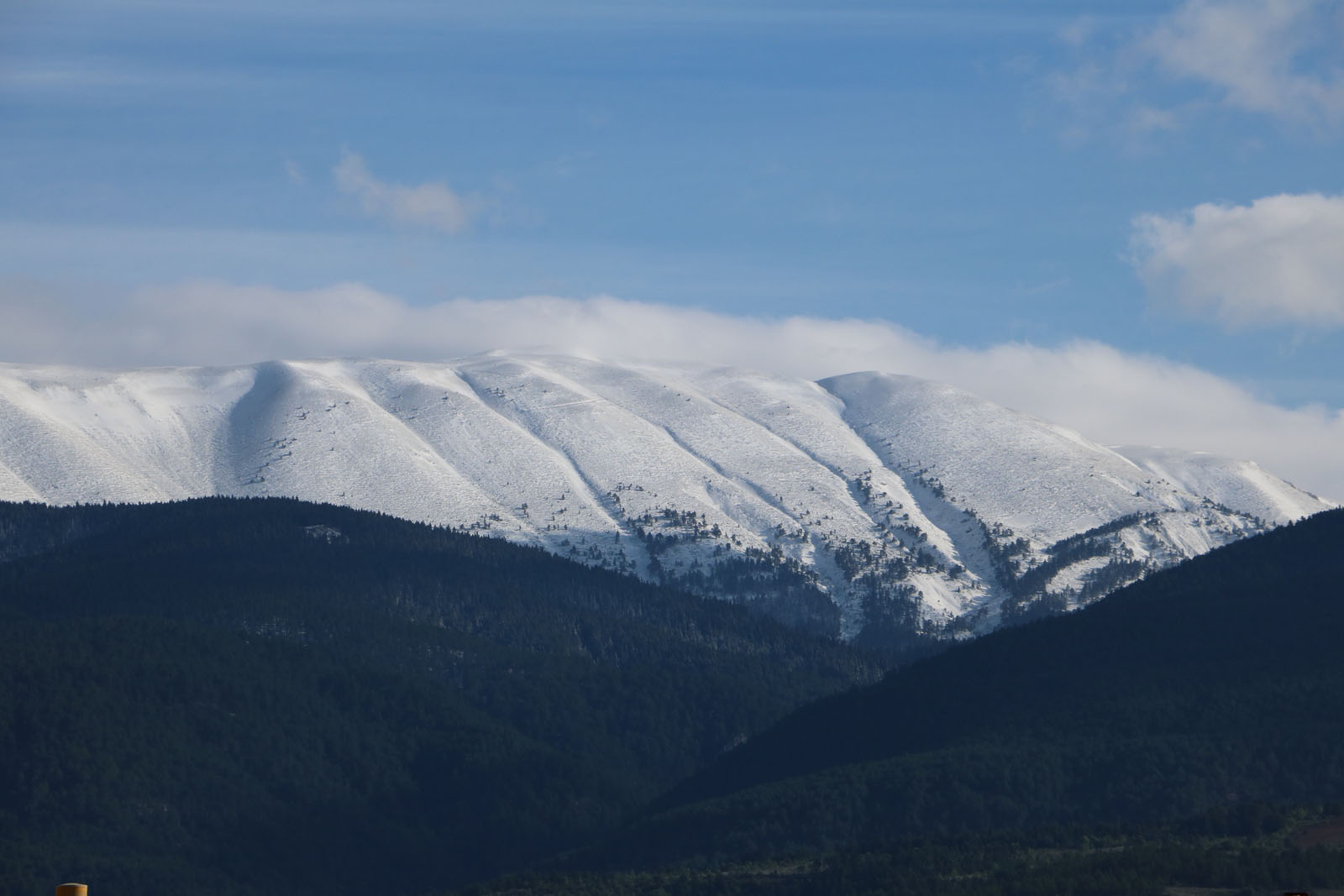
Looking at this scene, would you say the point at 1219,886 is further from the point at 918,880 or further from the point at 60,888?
the point at 60,888

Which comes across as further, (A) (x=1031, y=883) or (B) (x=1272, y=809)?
(B) (x=1272, y=809)

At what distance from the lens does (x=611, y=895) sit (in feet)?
648

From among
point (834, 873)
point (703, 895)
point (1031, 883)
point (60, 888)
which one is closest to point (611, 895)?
point (703, 895)

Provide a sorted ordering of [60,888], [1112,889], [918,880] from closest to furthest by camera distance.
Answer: [60,888], [1112,889], [918,880]

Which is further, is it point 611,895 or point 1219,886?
point 611,895

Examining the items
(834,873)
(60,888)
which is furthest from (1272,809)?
(60,888)

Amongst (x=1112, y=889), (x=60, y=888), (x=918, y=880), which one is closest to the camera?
(x=60, y=888)

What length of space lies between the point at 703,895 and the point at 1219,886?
160 feet

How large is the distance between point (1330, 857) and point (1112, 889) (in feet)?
60.9

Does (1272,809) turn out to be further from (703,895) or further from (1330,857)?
(703,895)

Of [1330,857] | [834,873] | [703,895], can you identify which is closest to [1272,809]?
[1330,857]

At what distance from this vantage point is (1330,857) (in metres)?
174

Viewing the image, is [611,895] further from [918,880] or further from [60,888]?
[60,888]

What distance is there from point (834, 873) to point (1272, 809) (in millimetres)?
40840
